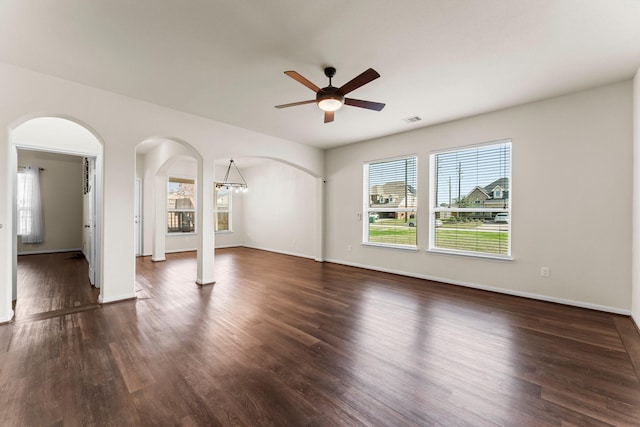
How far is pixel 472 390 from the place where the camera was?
6.29 feet

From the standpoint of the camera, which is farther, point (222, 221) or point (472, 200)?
point (222, 221)

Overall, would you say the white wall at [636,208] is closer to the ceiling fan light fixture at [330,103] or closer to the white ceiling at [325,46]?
the white ceiling at [325,46]

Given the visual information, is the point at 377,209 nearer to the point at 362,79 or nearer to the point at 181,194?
the point at 362,79

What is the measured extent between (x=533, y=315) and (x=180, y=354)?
3978 mm

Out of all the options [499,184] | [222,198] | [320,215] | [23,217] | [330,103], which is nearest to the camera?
[330,103]

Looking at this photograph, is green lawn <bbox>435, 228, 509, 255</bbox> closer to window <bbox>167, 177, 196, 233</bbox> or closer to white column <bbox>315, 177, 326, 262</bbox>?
white column <bbox>315, 177, 326, 262</bbox>

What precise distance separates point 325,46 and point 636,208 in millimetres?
3956

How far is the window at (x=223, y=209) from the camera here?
9242mm

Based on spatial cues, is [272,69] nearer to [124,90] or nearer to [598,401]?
[124,90]

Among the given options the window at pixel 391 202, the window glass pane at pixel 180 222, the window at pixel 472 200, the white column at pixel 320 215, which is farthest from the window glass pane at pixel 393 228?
the window glass pane at pixel 180 222

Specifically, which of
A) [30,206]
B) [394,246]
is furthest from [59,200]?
[394,246]

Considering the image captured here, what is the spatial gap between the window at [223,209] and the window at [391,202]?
551 centimetres

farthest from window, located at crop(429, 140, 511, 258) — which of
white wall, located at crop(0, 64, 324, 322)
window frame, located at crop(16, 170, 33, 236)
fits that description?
window frame, located at crop(16, 170, 33, 236)

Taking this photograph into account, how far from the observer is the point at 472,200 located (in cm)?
457
